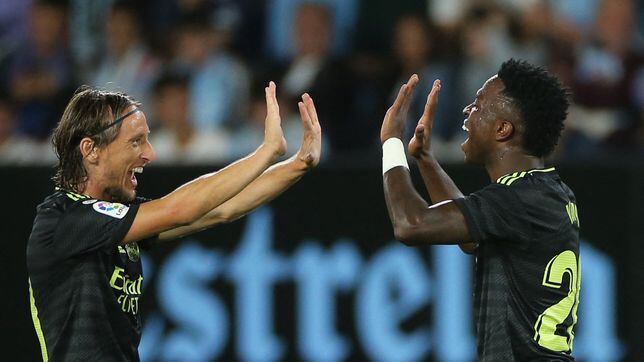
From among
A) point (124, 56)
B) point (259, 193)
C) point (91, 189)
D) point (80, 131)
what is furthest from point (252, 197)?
point (124, 56)

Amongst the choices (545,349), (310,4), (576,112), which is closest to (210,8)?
(310,4)

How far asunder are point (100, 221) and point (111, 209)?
82mm

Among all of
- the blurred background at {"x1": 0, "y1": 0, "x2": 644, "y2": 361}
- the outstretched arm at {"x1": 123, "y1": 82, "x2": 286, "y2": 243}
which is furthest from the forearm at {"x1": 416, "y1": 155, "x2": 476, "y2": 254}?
the blurred background at {"x1": 0, "y1": 0, "x2": 644, "y2": 361}

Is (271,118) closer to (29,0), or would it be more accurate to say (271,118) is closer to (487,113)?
(487,113)

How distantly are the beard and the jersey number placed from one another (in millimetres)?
1799

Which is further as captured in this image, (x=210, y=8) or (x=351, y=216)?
(x=210, y=8)

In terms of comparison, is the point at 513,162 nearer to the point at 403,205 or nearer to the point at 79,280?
the point at 403,205

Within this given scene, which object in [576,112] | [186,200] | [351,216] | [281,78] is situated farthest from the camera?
[281,78]

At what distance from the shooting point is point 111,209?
4734 mm

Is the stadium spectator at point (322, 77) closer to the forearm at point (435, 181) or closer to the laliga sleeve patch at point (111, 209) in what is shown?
the forearm at point (435, 181)

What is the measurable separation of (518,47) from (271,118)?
471cm

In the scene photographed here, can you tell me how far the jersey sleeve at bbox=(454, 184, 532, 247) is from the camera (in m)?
4.70

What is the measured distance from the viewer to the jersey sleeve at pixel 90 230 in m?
4.67

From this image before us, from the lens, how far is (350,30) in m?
10.1
